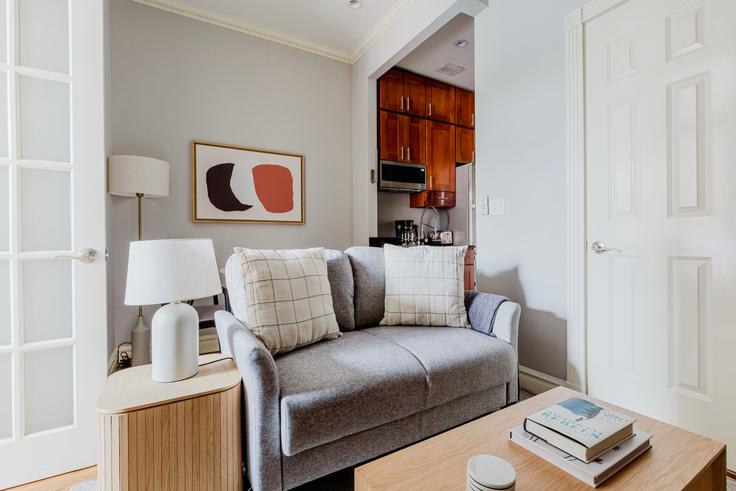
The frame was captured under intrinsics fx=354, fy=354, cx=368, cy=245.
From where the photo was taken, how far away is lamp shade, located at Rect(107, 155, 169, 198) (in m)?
2.31

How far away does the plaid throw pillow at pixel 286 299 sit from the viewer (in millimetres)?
1539

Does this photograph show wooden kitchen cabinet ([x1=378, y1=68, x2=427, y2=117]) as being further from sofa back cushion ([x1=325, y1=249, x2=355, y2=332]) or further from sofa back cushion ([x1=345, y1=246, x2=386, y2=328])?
sofa back cushion ([x1=325, y1=249, x2=355, y2=332])

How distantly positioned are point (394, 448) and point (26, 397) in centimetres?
155

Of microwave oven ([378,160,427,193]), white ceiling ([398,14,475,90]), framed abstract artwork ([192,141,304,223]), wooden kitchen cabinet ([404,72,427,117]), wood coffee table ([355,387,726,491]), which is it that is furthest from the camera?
wooden kitchen cabinet ([404,72,427,117])

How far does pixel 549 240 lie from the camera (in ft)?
6.89

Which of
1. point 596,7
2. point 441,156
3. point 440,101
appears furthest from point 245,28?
point 596,7

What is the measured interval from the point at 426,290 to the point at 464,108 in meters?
3.25

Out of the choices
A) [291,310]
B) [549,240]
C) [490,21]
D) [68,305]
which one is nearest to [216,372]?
[291,310]

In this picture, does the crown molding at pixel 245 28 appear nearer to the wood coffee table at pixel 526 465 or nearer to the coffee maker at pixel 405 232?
the coffee maker at pixel 405 232

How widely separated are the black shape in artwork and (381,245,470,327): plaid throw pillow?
176cm

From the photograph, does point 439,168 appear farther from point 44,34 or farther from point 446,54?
point 44,34

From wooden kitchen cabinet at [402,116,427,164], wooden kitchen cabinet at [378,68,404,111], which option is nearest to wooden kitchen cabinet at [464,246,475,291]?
wooden kitchen cabinet at [402,116,427,164]

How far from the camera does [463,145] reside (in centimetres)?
447

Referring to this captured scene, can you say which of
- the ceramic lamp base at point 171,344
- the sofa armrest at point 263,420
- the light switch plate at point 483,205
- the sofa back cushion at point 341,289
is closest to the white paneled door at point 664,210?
the light switch plate at point 483,205
